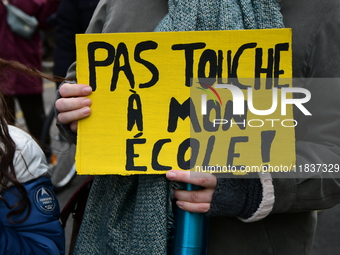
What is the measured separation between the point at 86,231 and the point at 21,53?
2971 millimetres

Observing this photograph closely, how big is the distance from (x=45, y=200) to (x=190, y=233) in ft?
1.62

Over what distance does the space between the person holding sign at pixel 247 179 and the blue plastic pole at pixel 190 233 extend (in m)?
0.03

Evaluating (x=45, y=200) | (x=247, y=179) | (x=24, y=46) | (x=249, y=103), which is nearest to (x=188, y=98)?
(x=249, y=103)

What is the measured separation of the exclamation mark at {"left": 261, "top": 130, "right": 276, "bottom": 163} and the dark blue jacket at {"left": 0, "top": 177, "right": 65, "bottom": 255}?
68 centimetres

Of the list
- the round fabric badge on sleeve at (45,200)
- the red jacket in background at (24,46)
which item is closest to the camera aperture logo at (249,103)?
the round fabric badge on sleeve at (45,200)

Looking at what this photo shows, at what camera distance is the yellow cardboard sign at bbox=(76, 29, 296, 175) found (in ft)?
3.88

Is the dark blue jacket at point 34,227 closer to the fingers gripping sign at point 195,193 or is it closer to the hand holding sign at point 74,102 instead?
the hand holding sign at point 74,102

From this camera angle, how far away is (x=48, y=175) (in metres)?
1.50

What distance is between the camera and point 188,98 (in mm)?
1205

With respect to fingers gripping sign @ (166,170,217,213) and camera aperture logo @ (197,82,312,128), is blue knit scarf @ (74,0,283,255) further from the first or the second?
camera aperture logo @ (197,82,312,128)

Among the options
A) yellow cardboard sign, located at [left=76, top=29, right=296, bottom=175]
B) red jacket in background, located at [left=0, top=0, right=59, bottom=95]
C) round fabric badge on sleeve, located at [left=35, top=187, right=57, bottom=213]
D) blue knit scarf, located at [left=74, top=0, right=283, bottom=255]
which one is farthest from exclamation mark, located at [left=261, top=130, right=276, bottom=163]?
red jacket in background, located at [left=0, top=0, right=59, bottom=95]

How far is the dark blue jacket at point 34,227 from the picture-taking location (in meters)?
1.33

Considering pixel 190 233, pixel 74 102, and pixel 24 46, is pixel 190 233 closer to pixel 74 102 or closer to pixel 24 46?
pixel 74 102

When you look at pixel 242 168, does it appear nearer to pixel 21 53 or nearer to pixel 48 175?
pixel 48 175
